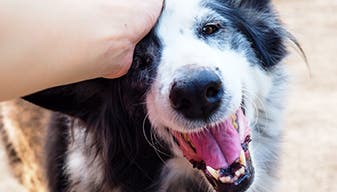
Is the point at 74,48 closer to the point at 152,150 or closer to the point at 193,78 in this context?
the point at 193,78

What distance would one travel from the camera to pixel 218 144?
101 inches

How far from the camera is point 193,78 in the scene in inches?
89.9

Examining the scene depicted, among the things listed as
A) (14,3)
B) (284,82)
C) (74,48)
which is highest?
(14,3)

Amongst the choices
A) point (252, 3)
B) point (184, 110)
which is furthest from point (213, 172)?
A: point (252, 3)

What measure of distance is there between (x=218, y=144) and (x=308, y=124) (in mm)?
2478

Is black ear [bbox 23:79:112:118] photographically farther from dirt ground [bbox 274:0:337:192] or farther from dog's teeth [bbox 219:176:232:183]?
Result: dirt ground [bbox 274:0:337:192]

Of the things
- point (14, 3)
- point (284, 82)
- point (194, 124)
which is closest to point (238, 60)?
point (194, 124)

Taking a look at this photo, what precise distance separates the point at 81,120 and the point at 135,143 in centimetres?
25

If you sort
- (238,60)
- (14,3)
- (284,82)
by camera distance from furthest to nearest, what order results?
1. (284,82)
2. (238,60)
3. (14,3)

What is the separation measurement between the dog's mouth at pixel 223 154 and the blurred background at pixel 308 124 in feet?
2.25

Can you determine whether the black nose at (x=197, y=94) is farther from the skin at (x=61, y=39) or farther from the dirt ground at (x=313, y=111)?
the dirt ground at (x=313, y=111)

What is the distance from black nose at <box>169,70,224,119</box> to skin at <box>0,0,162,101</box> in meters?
0.19

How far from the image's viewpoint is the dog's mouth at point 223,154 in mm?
2539

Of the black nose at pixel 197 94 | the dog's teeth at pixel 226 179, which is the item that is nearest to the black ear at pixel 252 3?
the black nose at pixel 197 94
